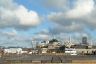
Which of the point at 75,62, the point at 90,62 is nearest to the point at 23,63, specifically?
the point at 75,62

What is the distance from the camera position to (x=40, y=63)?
35.2 ft

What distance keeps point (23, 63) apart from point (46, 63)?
1.56 meters

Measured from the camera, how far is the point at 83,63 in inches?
417

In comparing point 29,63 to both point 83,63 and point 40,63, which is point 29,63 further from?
point 83,63

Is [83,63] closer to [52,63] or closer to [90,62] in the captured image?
[90,62]

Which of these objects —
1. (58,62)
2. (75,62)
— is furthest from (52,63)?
(75,62)

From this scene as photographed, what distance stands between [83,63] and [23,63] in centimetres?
403

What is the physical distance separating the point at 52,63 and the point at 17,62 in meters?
2.42

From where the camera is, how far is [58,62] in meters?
10.5

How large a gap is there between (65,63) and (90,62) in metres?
1.78

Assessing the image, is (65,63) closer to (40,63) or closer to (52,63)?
(52,63)

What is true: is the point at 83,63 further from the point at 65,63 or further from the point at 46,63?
the point at 46,63

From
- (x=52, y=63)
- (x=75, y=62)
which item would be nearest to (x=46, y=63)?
(x=52, y=63)

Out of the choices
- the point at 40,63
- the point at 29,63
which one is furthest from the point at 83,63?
the point at 29,63
